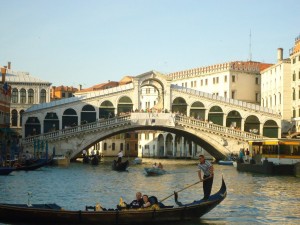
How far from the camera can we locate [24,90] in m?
53.7

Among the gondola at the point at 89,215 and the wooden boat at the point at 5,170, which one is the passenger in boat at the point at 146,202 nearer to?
the gondola at the point at 89,215

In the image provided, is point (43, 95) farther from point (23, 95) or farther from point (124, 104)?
point (124, 104)

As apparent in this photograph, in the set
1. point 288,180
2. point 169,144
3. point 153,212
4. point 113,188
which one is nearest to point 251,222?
point 153,212

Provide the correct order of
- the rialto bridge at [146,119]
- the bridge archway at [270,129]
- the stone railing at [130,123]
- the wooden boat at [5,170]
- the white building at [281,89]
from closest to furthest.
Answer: the wooden boat at [5,170] → the stone railing at [130,123] → the rialto bridge at [146,119] → the bridge archway at [270,129] → the white building at [281,89]

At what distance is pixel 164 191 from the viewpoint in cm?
2472

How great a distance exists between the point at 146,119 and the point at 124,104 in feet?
10.2

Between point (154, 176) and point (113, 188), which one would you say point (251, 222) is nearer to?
point (113, 188)

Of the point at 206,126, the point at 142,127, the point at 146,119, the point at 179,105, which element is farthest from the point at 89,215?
the point at 179,105

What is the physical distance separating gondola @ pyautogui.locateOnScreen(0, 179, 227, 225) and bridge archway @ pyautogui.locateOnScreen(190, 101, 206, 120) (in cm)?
3277

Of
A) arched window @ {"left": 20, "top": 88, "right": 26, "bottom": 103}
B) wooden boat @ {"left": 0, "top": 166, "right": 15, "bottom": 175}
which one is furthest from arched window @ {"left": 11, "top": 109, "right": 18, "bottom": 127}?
wooden boat @ {"left": 0, "top": 166, "right": 15, "bottom": 175}

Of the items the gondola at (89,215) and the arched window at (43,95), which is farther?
the arched window at (43,95)

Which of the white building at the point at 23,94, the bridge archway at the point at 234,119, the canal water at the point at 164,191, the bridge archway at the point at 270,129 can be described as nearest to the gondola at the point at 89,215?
the canal water at the point at 164,191

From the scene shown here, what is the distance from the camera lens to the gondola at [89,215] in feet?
47.0

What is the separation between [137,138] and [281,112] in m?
27.6
